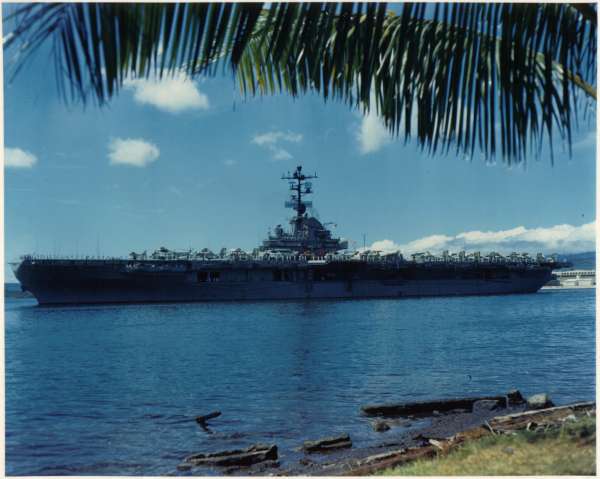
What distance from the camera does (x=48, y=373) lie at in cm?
2089

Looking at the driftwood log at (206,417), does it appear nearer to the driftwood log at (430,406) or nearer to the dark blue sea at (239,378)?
the dark blue sea at (239,378)

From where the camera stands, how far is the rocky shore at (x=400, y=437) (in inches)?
324

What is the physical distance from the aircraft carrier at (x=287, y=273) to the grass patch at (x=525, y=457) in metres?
49.5

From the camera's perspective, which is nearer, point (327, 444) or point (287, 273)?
point (327, 444)

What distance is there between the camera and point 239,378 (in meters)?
18.9

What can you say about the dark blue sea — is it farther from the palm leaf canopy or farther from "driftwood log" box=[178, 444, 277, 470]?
the palm leaf canopy

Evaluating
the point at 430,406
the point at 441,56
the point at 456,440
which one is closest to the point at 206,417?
the point at 430,406

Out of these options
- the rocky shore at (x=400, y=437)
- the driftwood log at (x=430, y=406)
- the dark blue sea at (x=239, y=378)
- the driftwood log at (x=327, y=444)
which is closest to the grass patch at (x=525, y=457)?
the rocky shore at (x=400, y=437)

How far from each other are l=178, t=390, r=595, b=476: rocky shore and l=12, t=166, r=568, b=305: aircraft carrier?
43860 mm

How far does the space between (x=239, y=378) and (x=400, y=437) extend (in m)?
8.73

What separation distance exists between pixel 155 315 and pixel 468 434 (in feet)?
131

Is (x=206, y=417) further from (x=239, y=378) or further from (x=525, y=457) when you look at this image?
(x=525, y=457)

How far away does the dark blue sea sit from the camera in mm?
11414

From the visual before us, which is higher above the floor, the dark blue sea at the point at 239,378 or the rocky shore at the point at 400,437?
the rocky shore at the point at 400,437
